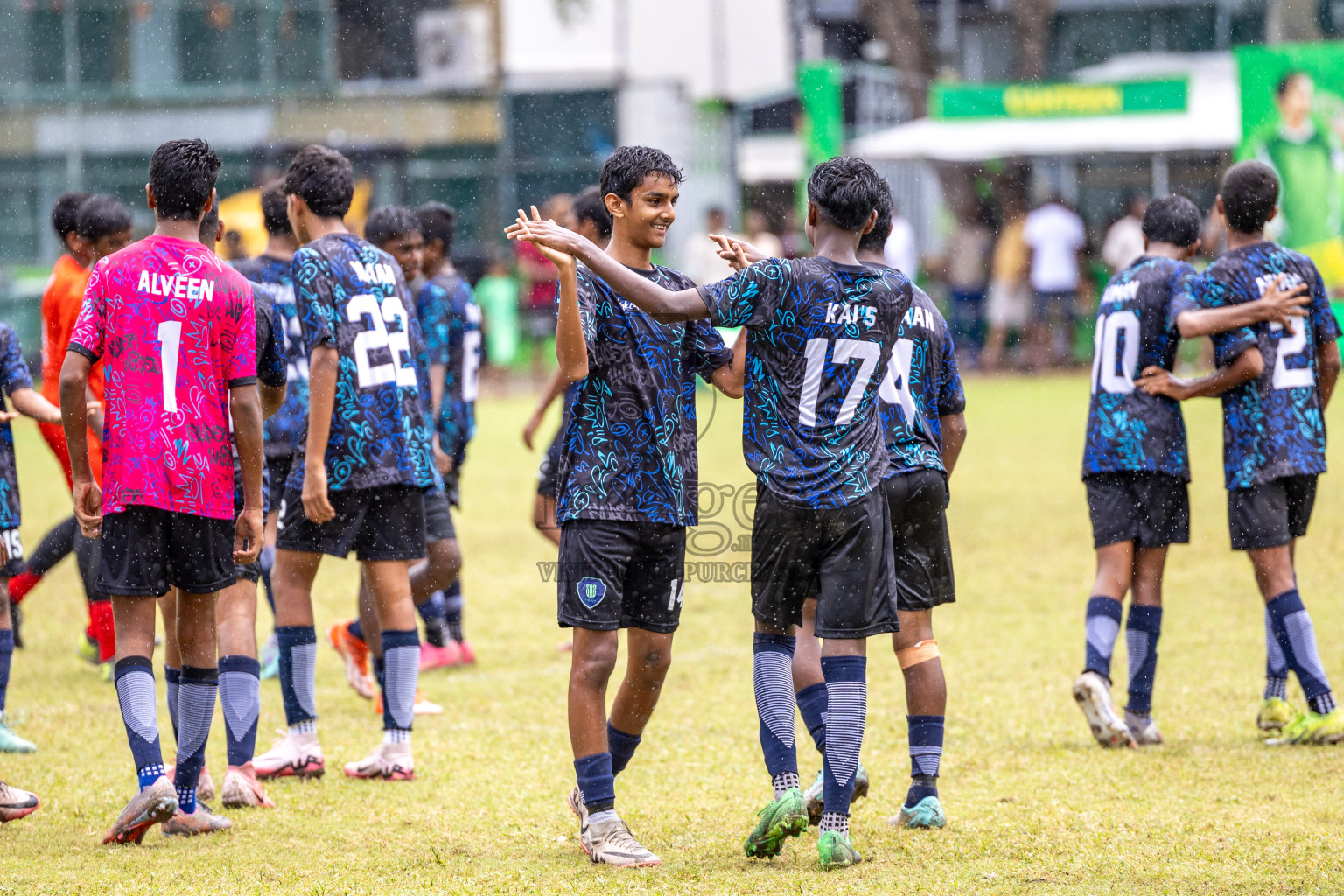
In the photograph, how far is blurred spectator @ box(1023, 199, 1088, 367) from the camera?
22.7 meters

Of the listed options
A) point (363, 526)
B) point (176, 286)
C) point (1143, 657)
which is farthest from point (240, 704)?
point (1143, 657)

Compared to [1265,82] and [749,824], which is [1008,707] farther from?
[1265,82]

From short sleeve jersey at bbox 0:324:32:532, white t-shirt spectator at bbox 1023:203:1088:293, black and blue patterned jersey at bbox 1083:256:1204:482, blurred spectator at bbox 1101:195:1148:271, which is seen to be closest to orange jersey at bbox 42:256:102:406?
short sleeve jersey at bbox 0:324:32:532

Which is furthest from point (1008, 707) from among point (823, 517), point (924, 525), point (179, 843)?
point (179, 843)

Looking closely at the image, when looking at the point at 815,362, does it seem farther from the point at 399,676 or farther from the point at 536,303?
the point at 536,303

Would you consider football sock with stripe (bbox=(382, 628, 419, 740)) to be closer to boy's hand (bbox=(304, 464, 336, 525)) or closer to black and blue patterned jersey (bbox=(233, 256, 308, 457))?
boy's hand (bbox=(304, 464, 336, 525))

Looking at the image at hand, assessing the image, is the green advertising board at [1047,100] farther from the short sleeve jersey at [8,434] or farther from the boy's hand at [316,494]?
the boy's hand at [316,494]

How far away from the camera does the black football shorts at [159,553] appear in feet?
15.8

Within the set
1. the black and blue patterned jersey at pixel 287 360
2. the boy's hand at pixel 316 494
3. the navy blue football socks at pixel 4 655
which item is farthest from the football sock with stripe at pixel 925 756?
the navy blue football socks at pixel 4 655

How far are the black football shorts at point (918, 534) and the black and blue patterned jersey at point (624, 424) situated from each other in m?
0.77

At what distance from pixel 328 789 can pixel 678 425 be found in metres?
2.06

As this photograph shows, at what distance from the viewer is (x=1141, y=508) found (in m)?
6.21

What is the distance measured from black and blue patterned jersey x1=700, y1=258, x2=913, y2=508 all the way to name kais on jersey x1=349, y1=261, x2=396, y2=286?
1.73 meters

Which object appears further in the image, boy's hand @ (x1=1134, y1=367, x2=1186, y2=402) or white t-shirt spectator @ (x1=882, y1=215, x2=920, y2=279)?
white t-shirt spectator @ (x1=882, y1=215, x2=920, y2=279)
